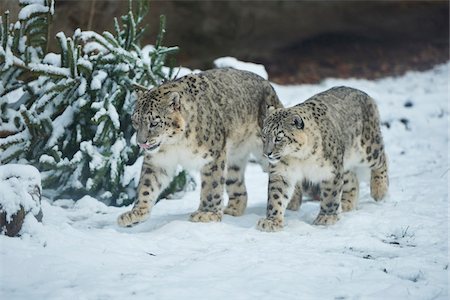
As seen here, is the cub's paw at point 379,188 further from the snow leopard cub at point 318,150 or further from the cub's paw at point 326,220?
the cub's paw at point 326,220

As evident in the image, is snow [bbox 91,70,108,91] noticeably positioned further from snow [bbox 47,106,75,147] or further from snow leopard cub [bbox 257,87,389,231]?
snow leopard cub [bbox 257,87,389,231]

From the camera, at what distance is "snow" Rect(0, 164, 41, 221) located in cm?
635

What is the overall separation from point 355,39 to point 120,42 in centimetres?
1041

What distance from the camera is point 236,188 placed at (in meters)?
8.89

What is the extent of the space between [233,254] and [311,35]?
12.1 m

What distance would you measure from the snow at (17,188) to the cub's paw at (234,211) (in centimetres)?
265

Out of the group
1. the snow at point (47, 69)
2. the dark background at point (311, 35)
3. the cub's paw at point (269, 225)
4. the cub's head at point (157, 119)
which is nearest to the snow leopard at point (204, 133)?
the cub's head at point (157, 119)

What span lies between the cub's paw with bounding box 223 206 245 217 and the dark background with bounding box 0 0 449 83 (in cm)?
763

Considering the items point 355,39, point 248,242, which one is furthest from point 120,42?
point 355,39

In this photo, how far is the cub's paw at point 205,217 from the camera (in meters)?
7.98

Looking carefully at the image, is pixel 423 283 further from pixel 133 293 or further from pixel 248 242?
pixel 133 293

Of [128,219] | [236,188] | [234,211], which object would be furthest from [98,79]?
[234,211]

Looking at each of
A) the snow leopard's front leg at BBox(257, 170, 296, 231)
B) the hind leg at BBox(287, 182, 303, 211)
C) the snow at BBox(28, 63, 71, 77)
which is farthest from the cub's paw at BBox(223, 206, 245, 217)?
the snow at BBox(28, 63, 71, 77)

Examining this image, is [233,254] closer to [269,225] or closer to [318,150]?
[269,225]
